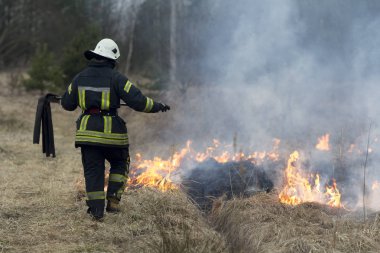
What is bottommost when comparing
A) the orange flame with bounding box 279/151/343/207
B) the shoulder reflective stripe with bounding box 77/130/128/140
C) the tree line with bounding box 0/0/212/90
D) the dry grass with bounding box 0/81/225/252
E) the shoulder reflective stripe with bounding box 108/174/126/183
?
the dry grass with bounding box 0/81/225/252

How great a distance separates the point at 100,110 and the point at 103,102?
0.34ft

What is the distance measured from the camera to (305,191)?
17.7 ft

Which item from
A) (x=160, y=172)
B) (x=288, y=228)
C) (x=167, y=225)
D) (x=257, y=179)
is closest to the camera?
(x=288, y=228)

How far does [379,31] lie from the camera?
24.7ft

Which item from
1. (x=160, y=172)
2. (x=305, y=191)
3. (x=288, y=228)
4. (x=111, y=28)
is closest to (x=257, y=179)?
(x=305, y=191)

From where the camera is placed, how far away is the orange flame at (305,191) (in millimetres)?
5199

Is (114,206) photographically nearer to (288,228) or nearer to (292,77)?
(288,228)

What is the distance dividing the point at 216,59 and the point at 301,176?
22.4ft

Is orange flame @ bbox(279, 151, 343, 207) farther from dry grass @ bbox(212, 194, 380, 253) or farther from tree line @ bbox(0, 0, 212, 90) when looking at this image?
tree line @ bbox(0, 0, 212, 90)

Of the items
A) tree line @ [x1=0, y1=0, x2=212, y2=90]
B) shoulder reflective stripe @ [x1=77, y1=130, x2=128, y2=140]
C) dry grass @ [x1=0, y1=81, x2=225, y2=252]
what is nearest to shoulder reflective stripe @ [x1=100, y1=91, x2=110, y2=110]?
shoulder reflective stripe @ [x1=77, y1=130, x2=128, y2=140]

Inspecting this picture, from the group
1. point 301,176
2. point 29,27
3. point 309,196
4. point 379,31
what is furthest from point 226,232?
point 29,27

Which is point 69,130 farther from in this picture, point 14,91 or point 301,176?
point 301,176

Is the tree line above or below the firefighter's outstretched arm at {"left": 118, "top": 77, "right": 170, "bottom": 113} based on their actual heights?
above

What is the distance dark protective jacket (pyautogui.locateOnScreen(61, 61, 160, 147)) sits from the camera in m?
4.41
